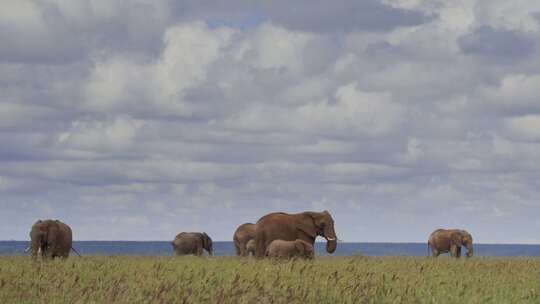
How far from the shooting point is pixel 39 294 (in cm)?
1309

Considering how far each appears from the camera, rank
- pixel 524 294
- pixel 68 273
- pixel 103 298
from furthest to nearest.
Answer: pixel 68 273, pixel 524 294, pixel 103 298

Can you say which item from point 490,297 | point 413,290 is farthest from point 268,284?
point 490,297

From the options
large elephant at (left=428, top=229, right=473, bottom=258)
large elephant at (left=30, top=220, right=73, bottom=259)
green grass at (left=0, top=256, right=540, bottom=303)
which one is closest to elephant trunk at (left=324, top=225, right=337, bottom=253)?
large elephant at (left=30, top=220, right=73, bottom=259)

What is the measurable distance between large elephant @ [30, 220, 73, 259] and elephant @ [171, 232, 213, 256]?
62.8 ft

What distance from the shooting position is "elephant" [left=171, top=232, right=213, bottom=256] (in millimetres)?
45312

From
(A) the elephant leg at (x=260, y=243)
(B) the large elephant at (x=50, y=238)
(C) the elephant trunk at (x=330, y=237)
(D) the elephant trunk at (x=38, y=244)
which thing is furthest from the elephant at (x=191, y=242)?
(D) the elephant trunk at (x=38, y=244)

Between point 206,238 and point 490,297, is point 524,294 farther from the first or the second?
point 206,238

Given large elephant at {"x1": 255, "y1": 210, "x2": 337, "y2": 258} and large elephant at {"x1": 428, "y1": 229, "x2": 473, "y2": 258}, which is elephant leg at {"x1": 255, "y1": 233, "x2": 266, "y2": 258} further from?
large elephant at {"x1": 428, "y1": 229, "x2": 473, "y2": 258}

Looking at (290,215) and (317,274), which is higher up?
(290,215)

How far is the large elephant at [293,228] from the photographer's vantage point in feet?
91.0

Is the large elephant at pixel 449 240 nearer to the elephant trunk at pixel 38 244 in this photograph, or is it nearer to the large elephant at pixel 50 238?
the large elephant at pixel 50 238

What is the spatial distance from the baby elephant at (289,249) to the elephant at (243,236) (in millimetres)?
12650

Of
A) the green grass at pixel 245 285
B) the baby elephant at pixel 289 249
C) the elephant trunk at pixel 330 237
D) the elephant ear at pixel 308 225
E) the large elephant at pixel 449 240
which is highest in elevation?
the large elephant at pixel 449 240

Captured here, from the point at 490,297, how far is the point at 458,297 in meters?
0.66
